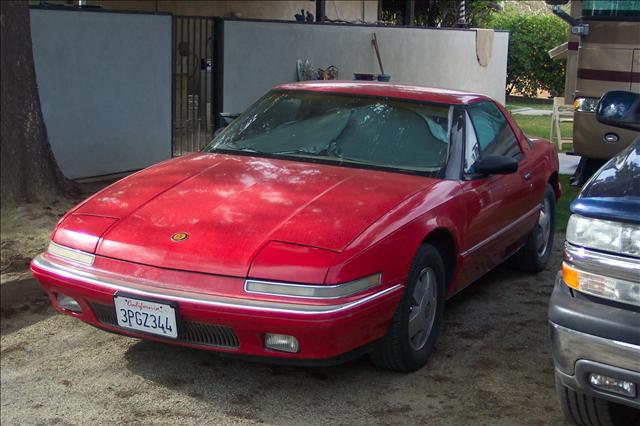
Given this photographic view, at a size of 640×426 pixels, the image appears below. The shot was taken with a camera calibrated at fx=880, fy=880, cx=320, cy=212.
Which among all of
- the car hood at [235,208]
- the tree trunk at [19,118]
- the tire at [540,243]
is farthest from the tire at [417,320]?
the tree trunk at [19,118]

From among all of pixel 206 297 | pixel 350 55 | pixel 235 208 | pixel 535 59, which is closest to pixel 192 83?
pixel 350 55

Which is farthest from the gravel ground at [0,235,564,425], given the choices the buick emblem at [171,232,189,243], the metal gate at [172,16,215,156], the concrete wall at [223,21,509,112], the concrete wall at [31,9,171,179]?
the concrete wall at [223,21,509,112]

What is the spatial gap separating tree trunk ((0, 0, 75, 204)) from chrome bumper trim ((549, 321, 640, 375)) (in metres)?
5.17

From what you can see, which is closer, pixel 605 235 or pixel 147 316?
pixel 605 235

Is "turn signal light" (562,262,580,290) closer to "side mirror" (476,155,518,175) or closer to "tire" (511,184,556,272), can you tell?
"side mirror" (476,155,518,175)

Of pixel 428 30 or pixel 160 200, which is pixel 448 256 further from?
pixel 428 30

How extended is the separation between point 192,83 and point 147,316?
7.62 meters

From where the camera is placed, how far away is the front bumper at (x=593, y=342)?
323 centimetres

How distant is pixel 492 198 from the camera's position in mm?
5414

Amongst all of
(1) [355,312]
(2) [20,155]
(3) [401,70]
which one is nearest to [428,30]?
(3) [401,70]

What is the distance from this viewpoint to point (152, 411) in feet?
13.6

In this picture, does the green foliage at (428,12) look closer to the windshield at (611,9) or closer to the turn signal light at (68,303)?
the windshield at (611,9)

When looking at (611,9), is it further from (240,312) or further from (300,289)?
(240,312)

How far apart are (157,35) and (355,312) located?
281 inches
